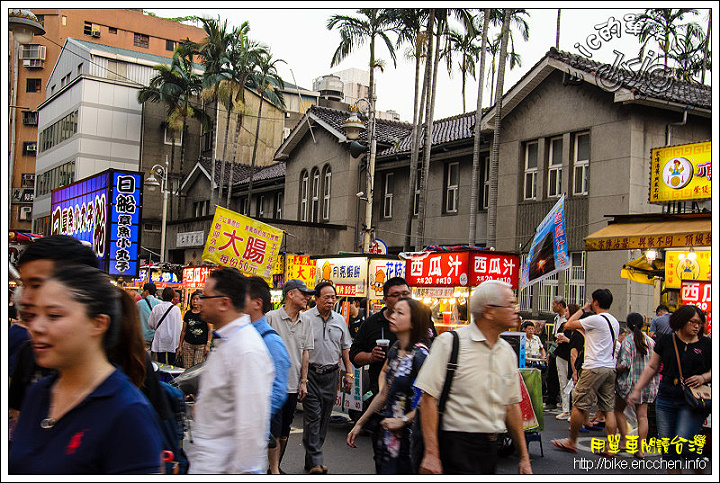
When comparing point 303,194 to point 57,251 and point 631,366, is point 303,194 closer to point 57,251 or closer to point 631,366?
point 631,366

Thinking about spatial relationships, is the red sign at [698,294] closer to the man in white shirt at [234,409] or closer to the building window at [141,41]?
the man in white shirt at [234,409]

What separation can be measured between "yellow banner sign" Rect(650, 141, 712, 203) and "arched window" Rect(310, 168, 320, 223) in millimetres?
18241

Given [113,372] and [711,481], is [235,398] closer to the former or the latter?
[113,372]

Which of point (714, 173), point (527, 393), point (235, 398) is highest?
point (714, 173)

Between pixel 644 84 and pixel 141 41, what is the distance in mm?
50656

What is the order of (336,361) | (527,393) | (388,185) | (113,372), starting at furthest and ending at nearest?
(388,185) → (527,393) → (336,361) → (113,372)

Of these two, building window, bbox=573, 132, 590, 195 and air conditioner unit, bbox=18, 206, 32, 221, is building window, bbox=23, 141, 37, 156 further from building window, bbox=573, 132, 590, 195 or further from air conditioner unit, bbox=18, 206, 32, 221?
building window, bbox=573, 132, 590, 195

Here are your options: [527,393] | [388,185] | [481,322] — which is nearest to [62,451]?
[481,322]

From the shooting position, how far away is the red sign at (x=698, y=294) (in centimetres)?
1323

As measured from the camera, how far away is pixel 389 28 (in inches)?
1006

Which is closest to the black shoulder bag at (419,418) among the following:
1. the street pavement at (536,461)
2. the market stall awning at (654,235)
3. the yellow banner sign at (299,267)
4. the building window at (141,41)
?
the street pavement at (536,461)

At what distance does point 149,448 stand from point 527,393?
7.51 metres

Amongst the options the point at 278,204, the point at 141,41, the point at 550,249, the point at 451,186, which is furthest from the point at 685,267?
the point at 141,41

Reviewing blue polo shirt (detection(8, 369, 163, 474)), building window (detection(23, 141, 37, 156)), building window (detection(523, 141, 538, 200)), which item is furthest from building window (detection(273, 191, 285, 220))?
building window (detection(23, 141, 37, 156))
